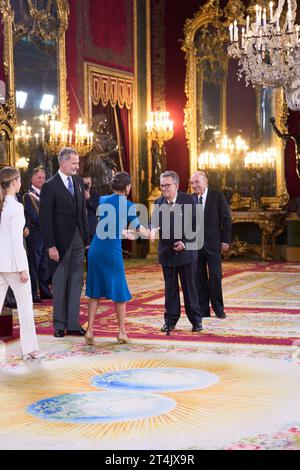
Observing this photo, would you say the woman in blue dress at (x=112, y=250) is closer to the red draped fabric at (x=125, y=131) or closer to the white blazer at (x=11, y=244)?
the white blazer at (x=11, y=244)

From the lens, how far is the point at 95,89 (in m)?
14.8

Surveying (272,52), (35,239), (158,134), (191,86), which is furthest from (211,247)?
(191,86)

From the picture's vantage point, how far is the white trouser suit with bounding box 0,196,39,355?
620cm

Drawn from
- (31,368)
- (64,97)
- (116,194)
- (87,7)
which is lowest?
(31,368)

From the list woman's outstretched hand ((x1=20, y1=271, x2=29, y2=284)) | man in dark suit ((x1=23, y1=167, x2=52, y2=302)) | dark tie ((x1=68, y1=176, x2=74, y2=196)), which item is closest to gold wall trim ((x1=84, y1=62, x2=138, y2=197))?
man in dark suit ((x1=23, y1=167, x2=52, y2=302))

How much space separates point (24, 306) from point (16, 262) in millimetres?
367

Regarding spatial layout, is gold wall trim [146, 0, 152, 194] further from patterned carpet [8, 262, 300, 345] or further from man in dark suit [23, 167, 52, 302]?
man in dark suit [23, 167, 52, 302]

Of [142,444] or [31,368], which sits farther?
[31,368]

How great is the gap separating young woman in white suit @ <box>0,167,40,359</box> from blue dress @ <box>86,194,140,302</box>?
0.76 meters

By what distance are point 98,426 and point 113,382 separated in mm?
1068

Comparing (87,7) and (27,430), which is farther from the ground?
(87,7)

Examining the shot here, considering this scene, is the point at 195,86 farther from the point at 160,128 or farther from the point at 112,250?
the point at 112,250

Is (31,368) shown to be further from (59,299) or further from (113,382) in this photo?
(59,299)

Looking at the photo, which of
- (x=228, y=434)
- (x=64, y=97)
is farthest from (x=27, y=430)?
(x=64, y=97)
